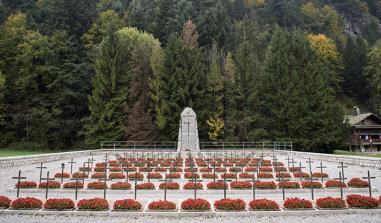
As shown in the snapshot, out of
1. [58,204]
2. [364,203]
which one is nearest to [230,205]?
[364,203]

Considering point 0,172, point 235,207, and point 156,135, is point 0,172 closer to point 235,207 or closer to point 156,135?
point 235,207

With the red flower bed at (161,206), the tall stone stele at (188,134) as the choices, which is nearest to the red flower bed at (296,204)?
the red flower bed at (161,206)

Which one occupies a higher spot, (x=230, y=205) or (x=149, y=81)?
(x=149, y=81)

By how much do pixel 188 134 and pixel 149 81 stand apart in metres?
10.9

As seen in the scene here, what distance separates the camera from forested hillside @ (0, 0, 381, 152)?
126ft

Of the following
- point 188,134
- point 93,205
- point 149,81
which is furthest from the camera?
point 149,81

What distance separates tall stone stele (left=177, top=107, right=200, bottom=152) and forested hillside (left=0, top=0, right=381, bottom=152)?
301 cm

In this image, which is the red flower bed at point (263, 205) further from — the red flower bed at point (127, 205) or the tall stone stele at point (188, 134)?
the tall stone stele at point (188, 134)

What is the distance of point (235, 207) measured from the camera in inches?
387

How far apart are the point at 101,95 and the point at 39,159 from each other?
54.9ft

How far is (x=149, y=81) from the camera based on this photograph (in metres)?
41.2

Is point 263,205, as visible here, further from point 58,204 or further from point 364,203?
point 58,204

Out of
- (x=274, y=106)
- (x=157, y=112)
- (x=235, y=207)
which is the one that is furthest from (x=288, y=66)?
(x=235, y=207)

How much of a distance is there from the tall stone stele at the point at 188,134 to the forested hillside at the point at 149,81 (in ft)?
9.87
